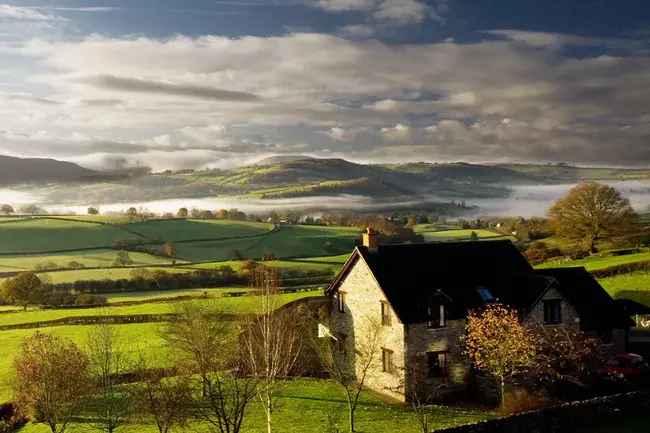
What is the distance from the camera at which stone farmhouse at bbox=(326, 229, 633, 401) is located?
134 ft

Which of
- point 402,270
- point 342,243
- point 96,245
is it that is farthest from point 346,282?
point 96,245

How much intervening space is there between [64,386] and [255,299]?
746 inches

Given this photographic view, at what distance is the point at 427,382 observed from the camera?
4034 cm

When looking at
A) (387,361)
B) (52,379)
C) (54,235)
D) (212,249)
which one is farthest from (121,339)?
(54,235)

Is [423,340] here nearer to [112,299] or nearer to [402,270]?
[402,270]

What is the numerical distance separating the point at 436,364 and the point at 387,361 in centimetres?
373

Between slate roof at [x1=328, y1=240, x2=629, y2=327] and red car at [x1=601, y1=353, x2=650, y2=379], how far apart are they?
3.42m

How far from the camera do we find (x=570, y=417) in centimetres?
2948

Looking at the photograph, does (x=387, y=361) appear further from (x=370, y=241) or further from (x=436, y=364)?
(x=370, y=241)

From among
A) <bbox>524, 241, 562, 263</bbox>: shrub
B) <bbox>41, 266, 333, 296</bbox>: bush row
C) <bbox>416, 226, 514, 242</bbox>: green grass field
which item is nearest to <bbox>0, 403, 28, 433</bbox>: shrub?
<bbox>41, 266, 333, 296</bbox>: bush row

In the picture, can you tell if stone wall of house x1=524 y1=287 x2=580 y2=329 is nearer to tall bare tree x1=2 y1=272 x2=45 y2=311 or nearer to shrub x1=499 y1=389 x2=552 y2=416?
shrub x1=499 y1=389 x2=552 y2=416

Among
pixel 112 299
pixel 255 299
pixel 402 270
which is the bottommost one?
pixel 112 299

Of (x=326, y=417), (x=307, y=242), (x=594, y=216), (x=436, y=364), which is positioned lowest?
(x=326, y=417)

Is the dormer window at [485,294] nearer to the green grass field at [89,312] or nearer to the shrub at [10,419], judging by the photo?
the green grass field at [89,312]
